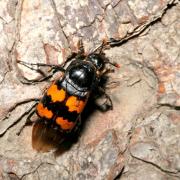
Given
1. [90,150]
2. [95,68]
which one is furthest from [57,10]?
[90,150]

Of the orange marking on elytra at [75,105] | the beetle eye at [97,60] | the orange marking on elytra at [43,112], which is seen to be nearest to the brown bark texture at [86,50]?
the orange marking on elytra at [43,112]

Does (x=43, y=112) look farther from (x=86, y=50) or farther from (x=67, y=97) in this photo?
(x=86, y=50)

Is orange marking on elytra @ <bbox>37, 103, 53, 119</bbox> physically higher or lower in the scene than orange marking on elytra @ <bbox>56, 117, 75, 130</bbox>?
higher

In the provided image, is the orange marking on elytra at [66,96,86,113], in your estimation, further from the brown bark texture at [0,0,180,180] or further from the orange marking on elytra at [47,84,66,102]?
the brown bark texture at [0,0,180,180]

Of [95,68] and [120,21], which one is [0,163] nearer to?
[95,68]

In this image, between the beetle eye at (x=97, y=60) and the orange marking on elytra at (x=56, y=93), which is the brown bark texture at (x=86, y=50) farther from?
the beetle eye at (x=97, y=60)

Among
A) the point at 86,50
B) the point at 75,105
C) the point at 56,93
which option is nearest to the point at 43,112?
the point at 56,93

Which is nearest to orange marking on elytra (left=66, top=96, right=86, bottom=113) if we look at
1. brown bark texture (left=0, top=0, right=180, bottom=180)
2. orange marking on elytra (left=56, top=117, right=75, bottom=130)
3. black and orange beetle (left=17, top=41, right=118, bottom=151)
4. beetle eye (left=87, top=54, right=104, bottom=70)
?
Answer: black and orange beetle (left=17, top=41, right=118, bottom=151)
